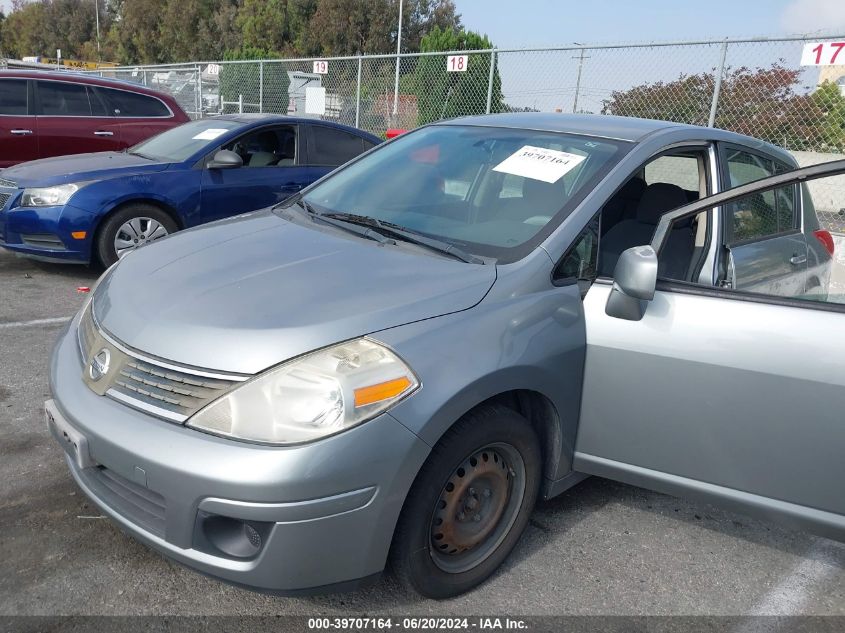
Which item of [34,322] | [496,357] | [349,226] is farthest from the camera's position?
[34,322]

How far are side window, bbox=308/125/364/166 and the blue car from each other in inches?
0.4

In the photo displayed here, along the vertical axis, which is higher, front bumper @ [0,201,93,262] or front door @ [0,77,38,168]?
front door @ [0,77,38,168]

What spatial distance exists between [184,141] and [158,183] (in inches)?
28.4

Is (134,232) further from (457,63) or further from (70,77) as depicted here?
(457,63)

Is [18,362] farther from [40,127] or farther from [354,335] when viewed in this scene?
[40,127]

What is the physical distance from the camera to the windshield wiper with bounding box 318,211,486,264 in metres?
2.62

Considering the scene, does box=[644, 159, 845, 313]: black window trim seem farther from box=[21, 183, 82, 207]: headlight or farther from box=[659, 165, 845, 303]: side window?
box=[21, 183, 82, 207]: headlight

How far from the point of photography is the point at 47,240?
19.5ft

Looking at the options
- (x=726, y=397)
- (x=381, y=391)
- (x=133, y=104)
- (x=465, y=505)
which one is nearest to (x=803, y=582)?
(x=726, y=397)

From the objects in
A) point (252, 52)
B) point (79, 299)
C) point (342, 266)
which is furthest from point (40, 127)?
point (252, 52)

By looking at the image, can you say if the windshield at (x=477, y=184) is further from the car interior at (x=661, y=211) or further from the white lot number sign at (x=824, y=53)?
the white lot number sign at (x=824, y=53)

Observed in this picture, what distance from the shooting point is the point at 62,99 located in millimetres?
8469

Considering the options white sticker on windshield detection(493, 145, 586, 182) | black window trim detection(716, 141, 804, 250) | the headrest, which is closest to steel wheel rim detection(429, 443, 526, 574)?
white sticker on windshield detection(493, 145, 586, 182)

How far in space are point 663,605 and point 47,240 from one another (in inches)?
214
